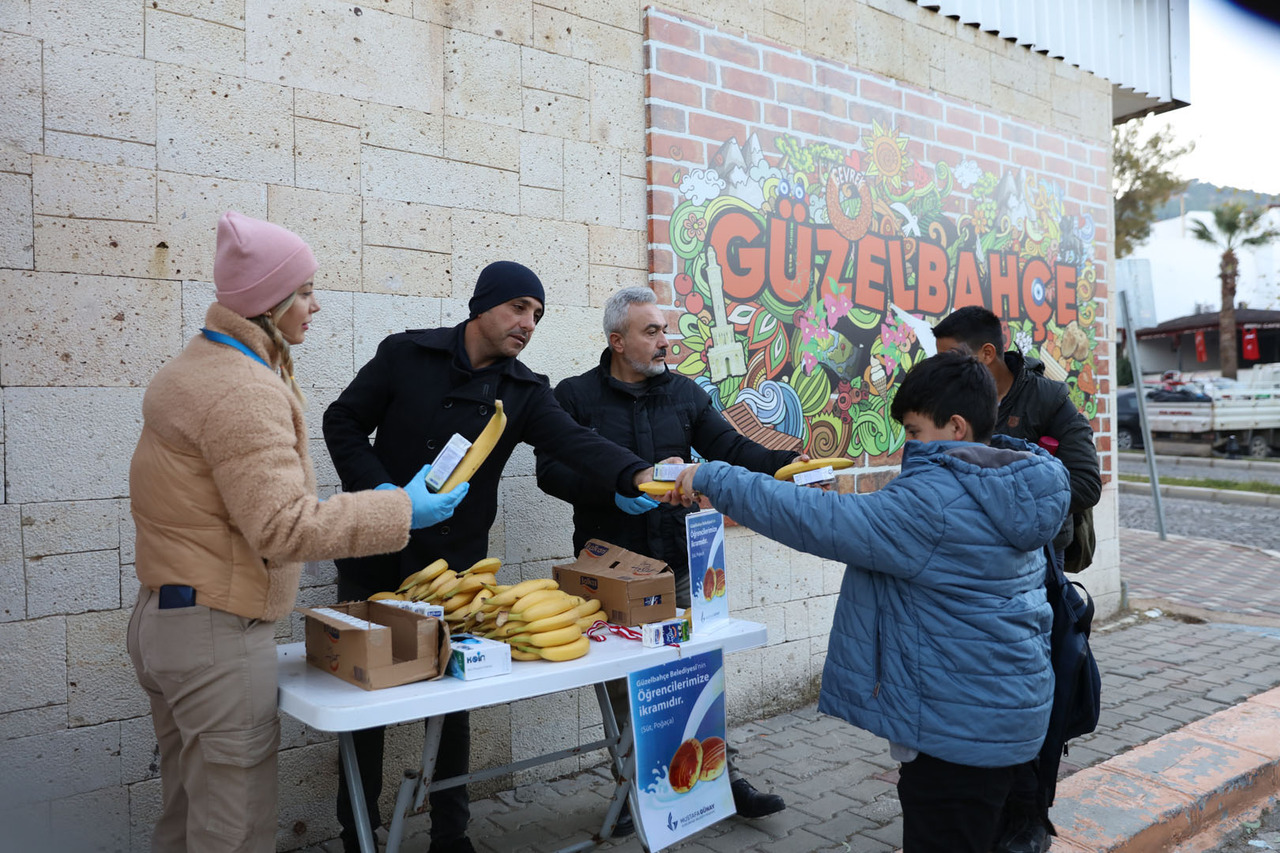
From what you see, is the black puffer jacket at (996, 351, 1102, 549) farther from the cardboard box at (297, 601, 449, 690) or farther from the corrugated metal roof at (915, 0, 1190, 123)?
the corrugated metal roof at (915, 0, 1190, 123)

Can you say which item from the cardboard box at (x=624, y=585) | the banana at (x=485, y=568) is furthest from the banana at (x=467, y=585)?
→ the cardboard box at (x=624, y=585)

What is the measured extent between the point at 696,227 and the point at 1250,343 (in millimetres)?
34140

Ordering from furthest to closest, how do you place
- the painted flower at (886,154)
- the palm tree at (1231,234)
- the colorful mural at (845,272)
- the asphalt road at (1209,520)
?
the palm tree at (1231,234) < the asphalt road at (1209,520) < the painted flower at (886,154) < the colorful mural at (845,272)

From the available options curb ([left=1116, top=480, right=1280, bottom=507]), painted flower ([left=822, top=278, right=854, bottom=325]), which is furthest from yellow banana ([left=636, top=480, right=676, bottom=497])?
curb ([left=1116, top=480, right=1280, bottom=507])

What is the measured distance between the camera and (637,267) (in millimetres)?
4547

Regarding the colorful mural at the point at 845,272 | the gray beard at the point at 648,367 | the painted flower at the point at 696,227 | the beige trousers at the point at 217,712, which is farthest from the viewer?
the colorful mural at the point at 845,272

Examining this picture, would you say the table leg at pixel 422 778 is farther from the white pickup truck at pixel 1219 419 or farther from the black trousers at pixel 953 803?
the white pickup truck at pixel 1219 419

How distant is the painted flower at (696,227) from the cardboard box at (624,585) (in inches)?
83.0

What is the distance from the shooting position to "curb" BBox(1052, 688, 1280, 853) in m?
3.52

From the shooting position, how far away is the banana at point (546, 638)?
2.55 m

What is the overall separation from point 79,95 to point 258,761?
7.50 ft

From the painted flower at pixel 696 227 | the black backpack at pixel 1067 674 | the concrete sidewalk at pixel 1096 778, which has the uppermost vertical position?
the painted flower at pixel 696 227

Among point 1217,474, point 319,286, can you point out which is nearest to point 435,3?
point 319,286

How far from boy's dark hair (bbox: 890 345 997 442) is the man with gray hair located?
3.44 ft
